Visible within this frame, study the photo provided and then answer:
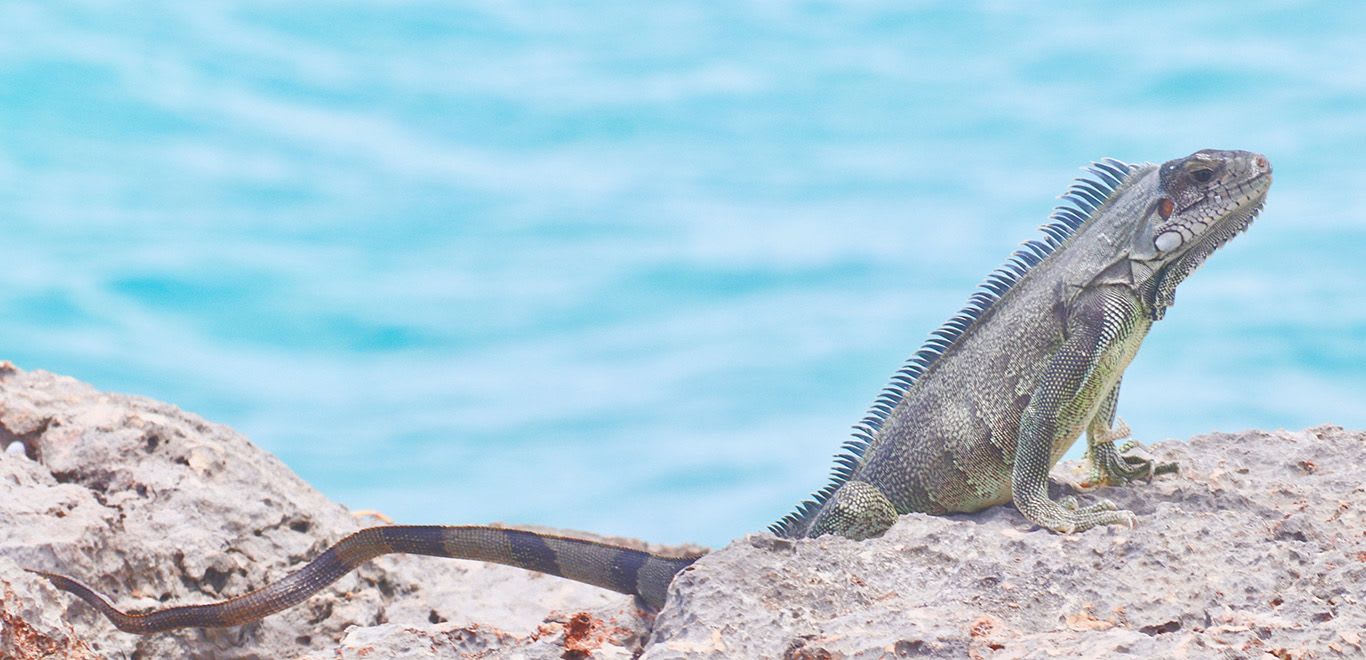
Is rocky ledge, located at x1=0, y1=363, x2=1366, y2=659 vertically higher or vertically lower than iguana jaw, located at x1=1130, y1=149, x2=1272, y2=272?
lower

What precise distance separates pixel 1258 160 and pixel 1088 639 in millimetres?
2600

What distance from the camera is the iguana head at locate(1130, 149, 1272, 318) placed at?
5.51m

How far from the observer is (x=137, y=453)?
6.12m

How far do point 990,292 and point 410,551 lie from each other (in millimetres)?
2589

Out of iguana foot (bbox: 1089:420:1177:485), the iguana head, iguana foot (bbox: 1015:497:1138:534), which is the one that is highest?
the iguana head

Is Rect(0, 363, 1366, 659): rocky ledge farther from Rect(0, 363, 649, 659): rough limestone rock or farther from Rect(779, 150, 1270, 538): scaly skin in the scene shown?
Rect(779, 150, 1270, 538): scaly skin

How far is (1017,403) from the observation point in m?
5.64

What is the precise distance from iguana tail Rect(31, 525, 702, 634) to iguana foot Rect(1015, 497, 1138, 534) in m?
1.25

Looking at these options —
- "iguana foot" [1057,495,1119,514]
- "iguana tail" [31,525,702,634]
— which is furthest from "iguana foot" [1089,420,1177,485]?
"iguana tail" [31,525,702,634]

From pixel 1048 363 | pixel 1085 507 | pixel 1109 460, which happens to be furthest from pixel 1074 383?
pixel 1109 460

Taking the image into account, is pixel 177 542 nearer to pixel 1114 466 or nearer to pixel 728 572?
pixel 728 572

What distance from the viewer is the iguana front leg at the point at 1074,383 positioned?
17.7 feet

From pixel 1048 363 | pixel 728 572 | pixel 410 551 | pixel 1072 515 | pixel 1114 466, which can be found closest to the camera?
pixel 728 572

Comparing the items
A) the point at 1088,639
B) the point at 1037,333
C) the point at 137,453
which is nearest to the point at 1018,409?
the point at 1037,333
